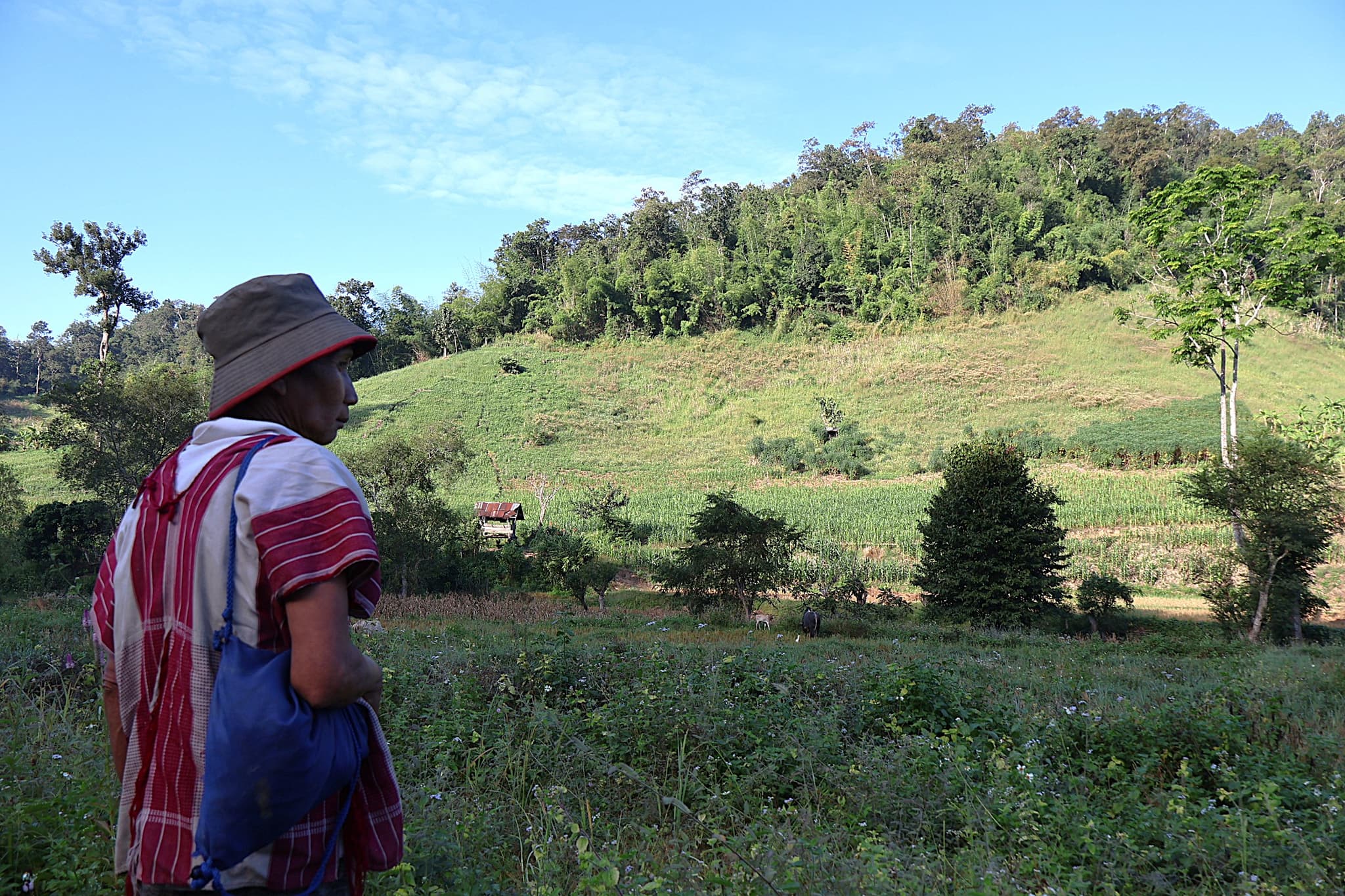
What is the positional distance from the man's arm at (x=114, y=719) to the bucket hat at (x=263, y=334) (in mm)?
550

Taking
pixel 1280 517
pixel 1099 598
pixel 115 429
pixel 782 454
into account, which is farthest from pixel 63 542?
pixel 782 454

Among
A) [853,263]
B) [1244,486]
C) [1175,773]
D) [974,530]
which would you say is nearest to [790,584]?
[974,530]

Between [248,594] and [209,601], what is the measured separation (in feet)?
0.26

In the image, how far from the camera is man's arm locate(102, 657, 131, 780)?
1.53m

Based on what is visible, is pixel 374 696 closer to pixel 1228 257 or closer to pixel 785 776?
pixel 785 776

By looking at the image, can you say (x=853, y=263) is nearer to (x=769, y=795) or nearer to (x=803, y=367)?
(x=803, y=367)

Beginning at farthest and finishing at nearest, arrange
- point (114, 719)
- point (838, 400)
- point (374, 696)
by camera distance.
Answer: point (838, 400), point (114, 719), point (374, 696)

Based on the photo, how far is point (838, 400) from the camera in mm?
52094

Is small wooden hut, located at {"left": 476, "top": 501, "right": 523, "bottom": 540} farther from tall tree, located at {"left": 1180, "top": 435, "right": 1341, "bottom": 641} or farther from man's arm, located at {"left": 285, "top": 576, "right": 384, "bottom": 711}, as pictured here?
man's arm, located at {"left": 285, "top": 576, "right": 384, "bottom": 711}

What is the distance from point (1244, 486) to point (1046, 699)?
10.8 m

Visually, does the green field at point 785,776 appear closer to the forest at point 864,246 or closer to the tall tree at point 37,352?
the forest at point 864,246

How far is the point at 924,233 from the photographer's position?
208ft

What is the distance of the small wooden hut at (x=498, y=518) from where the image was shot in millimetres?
27156

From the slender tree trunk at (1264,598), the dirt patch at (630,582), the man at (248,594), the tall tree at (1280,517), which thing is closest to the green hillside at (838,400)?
the dirt patch at (630,582)
